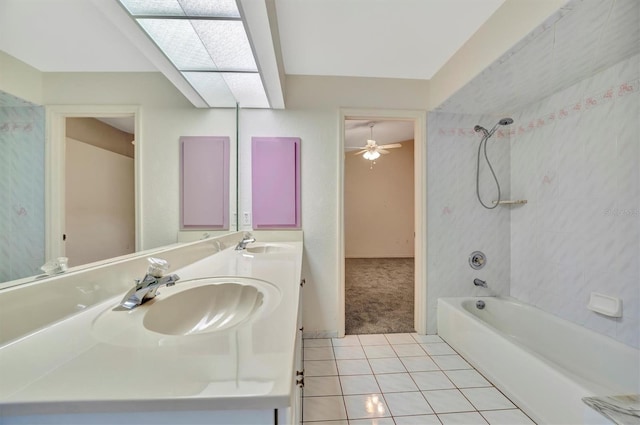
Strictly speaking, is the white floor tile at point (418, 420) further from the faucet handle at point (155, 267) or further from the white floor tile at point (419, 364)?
the faucet handle at point (155, 267)

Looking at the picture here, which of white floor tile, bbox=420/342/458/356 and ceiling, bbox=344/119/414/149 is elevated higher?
ceiling, bbox=344/119/414/149

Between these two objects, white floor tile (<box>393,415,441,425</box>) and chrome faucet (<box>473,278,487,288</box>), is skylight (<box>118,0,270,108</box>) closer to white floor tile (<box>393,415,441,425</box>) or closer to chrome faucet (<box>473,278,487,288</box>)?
white floor tile (<box>393,415,441,425</box>)

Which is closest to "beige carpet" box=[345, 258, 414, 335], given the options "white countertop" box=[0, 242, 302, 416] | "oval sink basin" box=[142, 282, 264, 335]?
"oval sink basin" box=[142, 282, 264, 335]

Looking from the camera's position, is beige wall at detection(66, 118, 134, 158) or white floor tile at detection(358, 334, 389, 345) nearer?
beige wall at detection(66, 118, 134, 158)

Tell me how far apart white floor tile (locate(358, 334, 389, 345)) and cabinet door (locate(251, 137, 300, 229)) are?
1.20 meters

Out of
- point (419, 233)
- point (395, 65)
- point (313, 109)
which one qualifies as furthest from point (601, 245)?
point (313, 109)

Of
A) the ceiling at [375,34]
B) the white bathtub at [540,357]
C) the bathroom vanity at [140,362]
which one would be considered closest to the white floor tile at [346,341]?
the white bathtub at [540,357]

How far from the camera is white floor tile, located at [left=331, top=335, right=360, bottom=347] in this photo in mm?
2022

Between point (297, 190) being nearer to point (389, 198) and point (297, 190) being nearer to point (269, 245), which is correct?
point (269, 245)

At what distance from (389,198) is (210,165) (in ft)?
15.2

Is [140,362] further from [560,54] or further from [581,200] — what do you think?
[581,200]

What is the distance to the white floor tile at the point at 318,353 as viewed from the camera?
1.83 meters

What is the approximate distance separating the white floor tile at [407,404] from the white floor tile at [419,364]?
0.82ft

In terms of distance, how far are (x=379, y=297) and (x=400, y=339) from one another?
967 millimetres
